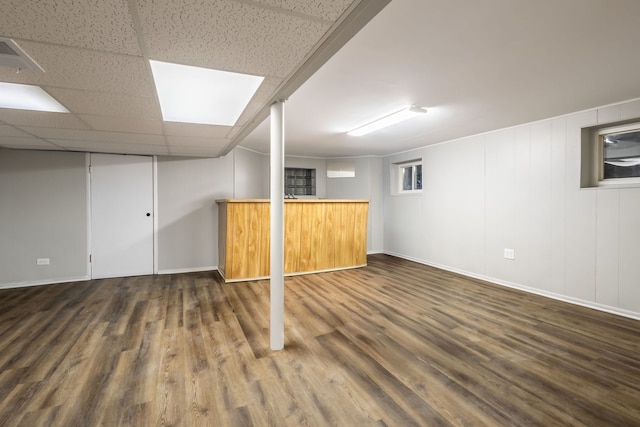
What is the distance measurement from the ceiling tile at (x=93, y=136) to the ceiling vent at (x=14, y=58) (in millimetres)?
1773

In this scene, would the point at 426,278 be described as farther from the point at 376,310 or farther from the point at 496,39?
the point at 496,39

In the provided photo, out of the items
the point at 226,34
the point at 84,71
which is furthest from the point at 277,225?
the point at 84,71

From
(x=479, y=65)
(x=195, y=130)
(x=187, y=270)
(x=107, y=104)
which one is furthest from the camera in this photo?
(x=187, y=270)

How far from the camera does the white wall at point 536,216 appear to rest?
10.4 feet

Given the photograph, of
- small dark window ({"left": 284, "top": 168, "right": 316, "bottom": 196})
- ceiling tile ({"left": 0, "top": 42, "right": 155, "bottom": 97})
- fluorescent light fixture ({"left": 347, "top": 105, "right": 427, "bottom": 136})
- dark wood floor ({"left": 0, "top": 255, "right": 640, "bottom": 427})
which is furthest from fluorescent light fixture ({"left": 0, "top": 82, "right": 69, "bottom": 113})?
small dark window ({"left": 284, "top": 168, "right": 316, "bottom": 196})

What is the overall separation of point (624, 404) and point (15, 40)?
3824mm

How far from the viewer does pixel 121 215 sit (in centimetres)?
477

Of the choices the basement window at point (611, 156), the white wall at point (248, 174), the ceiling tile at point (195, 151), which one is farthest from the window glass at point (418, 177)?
the ceiling tile at point (195, 151)

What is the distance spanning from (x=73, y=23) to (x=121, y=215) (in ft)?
13.7

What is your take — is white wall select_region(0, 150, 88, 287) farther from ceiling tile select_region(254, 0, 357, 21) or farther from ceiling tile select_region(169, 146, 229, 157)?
ceiling tile select_region(254, 0, 357, 21)

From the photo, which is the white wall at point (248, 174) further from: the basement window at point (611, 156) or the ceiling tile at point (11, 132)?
the basement window at point (611, 156)

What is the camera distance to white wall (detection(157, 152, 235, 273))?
4.97 metres

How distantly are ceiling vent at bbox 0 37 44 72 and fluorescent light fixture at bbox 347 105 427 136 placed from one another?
3.06 metres

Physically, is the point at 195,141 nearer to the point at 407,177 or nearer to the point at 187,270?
Answer: the point at 187,270
